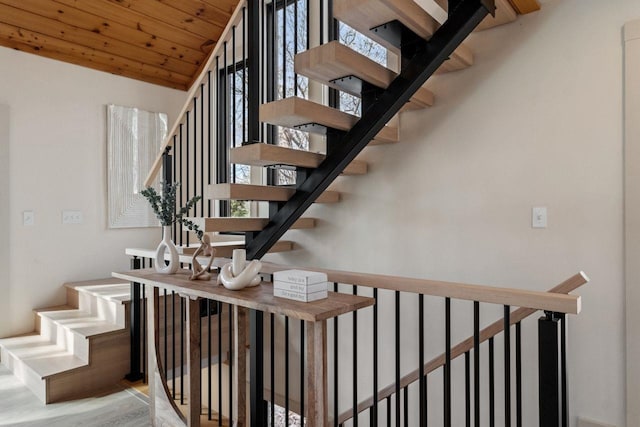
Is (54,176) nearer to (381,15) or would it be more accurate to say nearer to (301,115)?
(301,115)

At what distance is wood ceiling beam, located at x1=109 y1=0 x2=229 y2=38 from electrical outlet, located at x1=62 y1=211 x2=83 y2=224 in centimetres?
197

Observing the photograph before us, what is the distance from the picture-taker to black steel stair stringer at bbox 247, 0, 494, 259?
72.2 inches

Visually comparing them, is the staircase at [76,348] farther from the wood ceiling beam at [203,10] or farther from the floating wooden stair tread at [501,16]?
the floating wooden stair tread at [501,16]

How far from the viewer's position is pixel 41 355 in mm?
3059

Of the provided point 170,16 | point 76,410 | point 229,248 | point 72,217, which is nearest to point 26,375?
point 76,410

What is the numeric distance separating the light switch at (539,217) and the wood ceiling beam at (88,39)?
3.86 m

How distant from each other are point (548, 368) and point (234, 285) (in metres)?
1.14

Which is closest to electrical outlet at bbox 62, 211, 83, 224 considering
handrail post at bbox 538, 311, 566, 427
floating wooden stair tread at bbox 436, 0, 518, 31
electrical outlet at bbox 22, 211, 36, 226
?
electrical outlet at bbox 22, 211, 36, 226

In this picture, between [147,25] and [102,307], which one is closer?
[102,307]

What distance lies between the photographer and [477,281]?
2504 mm

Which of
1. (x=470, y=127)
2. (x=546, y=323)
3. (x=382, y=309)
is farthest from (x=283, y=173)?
(x=546, y=323)

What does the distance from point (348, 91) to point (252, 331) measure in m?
1.24

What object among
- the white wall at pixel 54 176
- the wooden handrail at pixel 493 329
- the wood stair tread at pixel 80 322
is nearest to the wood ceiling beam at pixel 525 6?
the wooden handrail at pixel 493 329

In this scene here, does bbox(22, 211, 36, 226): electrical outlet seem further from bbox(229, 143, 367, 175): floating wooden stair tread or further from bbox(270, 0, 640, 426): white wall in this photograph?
bbox(270, 0, 640, 426): white wall
